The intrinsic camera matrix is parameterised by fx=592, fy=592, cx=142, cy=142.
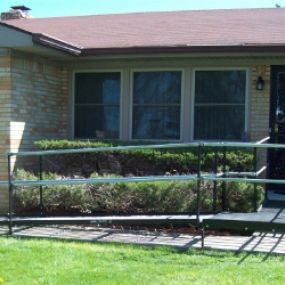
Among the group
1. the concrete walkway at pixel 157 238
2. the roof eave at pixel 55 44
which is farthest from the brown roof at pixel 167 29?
the concrete walkway at pixel 157 238

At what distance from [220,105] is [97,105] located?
2477 mm

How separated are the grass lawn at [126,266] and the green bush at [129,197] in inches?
82.0

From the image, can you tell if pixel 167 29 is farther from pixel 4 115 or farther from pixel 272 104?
pixel 4 115

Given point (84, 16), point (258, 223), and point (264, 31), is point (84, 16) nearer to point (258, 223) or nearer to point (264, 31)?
point (264, 31)

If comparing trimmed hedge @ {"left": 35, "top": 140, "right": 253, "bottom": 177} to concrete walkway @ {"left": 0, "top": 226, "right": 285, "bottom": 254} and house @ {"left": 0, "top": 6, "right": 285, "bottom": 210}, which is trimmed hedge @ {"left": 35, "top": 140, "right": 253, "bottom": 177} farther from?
concrete walkway @ {"left": 0, "top": 226, "right": 285, "bottom": 254}

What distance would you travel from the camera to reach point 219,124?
1106 centimetres

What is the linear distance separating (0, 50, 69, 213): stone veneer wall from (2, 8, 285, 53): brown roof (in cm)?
69

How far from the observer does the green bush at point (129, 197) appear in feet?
28.8

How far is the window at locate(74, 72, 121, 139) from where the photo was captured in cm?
1167

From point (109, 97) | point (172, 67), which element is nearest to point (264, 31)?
point (172, 67)

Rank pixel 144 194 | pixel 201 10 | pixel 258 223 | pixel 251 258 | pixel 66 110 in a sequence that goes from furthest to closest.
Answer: pixel 201 10
pixel 66 110
pixel 144 194
pixel 258 223
pixel 251 258

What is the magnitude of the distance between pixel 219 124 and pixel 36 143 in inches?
133

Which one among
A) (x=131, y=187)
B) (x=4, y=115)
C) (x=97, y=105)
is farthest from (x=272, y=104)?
(x=4, y=115)

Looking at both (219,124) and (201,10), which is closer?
(219,124)
